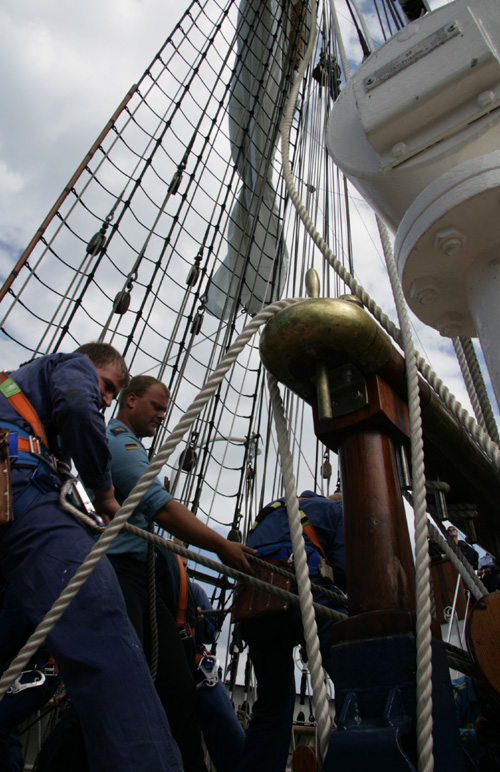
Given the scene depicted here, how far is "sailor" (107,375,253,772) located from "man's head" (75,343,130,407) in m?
0.19

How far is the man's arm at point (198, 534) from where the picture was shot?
1.22 meters

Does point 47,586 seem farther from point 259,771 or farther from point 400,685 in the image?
point 259,771

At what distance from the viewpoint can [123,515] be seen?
723mm

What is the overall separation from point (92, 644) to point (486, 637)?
549 mm

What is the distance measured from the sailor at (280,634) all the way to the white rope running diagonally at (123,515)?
0.74m

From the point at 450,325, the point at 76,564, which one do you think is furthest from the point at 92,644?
the point at 450,325

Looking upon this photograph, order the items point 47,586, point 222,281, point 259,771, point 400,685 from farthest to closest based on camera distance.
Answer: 1. point 222,281
2. point 259,771
3. point 47,586
4. point 400,685

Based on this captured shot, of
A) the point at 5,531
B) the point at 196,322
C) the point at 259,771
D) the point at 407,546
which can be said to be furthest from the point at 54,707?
the point at 196,322

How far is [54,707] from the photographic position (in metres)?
2.14

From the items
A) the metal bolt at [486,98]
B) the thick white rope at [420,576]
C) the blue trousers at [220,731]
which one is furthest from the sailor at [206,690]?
the metal bolt at [486,98]

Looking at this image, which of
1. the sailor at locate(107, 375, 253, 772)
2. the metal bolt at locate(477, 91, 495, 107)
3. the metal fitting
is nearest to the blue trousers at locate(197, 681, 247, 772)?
the sailor at locate(107, 375, 253, 772)

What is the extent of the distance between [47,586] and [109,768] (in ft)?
0.87

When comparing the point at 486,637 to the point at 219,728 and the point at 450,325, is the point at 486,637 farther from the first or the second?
the point at 219,728

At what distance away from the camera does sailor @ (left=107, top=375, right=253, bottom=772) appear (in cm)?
123
